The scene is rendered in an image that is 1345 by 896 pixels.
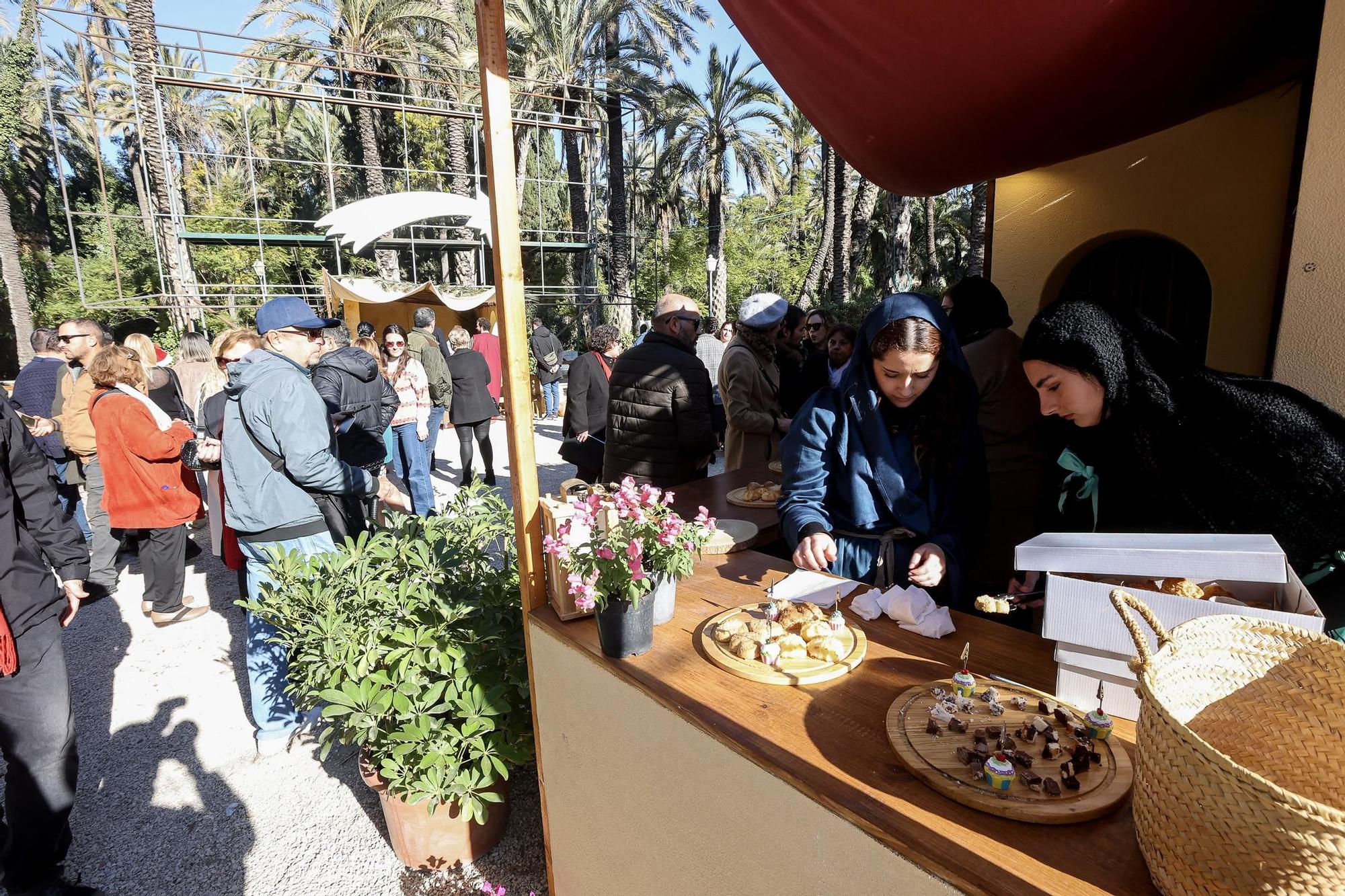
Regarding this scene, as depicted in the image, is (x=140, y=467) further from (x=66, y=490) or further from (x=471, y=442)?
(x=471, y=442)

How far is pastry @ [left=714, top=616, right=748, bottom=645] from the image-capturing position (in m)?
1.67

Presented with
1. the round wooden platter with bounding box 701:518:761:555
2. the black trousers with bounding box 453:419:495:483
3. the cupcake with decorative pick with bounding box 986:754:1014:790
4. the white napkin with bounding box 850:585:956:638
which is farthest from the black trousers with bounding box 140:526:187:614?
the cupcake with decorative pick with bounding box 986:754:1014:790

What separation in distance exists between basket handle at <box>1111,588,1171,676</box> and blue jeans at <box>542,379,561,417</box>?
35.2ft

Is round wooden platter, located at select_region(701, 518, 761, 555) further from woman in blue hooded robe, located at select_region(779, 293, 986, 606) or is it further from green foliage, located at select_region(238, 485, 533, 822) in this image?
green foliage, located at select_region(238, 485, 533, 822)

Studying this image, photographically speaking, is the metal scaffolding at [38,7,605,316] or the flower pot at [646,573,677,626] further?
the metal scaffolding at [38,7,605,316]

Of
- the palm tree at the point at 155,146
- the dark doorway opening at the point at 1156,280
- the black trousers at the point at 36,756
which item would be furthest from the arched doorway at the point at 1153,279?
the palm tree at the point at 155,146

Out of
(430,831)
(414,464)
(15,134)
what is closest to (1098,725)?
(430,831)

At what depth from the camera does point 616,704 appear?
169 cm

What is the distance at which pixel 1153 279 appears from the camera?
3.45 meters

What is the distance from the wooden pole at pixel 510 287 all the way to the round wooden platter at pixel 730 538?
642 mm

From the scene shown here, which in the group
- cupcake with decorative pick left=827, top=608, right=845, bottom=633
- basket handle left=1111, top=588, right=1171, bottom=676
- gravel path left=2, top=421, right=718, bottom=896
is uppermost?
basket handle left=1111, top=588, right=1171, bottom=676

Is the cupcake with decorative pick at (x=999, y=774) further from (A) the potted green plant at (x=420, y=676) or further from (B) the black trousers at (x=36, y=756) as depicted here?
(B) the black trousers at (x=36, y=756)

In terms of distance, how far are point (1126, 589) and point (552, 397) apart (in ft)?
37.2

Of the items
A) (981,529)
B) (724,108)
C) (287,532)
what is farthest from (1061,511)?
(724,108)
